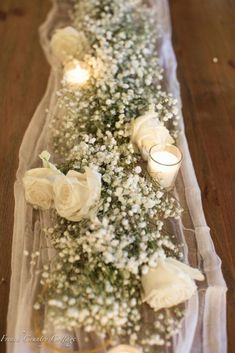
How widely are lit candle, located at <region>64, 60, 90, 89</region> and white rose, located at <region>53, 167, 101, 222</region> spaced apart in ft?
1.58

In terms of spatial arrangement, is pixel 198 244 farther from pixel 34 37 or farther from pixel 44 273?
pixel 34 37

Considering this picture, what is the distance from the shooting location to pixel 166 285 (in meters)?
0.82

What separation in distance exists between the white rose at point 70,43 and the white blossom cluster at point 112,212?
63 millimetres

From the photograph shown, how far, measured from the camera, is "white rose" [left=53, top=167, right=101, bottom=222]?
0.92m

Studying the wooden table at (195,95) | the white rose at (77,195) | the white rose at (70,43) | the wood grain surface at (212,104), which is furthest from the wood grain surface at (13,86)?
the wood grain surface at (212,104)

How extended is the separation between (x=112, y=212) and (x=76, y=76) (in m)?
0.60

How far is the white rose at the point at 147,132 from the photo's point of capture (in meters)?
1.11

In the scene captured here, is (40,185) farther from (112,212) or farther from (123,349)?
(123,349)

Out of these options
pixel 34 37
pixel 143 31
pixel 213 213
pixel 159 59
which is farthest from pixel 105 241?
pixel 34 37

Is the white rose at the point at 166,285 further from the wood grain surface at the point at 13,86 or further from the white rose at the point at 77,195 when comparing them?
the wood grain surface at the point at 13,86

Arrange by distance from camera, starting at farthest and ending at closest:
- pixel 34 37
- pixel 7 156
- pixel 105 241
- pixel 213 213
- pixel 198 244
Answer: pixel 34 37, pixel 7 156, pixel 213 213, pixel 198 244, pixel 105 241

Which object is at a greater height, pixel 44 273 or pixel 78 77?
pixel 78 77

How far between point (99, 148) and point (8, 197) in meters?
0.32

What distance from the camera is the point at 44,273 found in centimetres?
89
